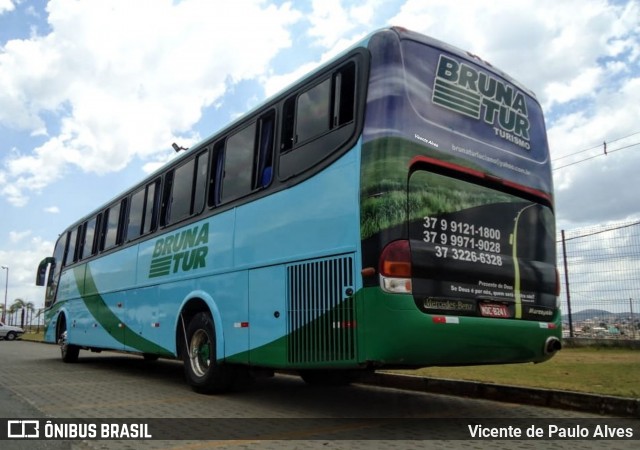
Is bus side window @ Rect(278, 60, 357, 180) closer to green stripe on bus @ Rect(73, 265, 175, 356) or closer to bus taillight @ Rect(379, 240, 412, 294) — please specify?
bus taillight @ Rect(379, 240, 412, 294)

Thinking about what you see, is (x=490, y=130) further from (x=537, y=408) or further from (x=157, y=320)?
(x=157, y=320)

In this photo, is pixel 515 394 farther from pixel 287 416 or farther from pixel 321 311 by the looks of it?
pixel 321 311

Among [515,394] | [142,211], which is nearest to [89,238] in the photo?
[142,211]

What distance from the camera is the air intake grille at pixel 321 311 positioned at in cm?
514

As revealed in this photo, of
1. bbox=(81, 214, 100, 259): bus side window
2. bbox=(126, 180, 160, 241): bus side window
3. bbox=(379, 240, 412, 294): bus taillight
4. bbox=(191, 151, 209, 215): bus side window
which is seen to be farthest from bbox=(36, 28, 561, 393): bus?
bbox=(81, 214, 100, 259): bus side window

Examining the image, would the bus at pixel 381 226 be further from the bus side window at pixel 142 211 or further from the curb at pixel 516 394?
the bus side window at pixel 142 211

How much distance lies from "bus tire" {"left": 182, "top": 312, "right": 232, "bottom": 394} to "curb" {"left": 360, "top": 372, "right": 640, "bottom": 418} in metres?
2.52

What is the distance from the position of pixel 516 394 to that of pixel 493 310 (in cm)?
213

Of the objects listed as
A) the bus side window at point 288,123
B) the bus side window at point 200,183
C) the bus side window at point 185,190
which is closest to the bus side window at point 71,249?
the bus side window at point 185,190

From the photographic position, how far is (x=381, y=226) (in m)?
4.94

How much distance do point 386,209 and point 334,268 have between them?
31.8 inches

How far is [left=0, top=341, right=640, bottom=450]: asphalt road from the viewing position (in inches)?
189

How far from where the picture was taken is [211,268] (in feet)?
24.7

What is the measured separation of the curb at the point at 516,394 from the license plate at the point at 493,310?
1.71 m
